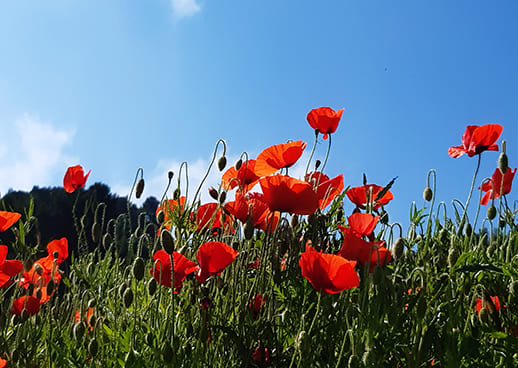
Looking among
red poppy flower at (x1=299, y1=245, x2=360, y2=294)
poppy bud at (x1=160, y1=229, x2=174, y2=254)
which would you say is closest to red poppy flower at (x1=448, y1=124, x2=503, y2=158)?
red poppy flower at (x1=299, y1=245, x2=360, y2=294)

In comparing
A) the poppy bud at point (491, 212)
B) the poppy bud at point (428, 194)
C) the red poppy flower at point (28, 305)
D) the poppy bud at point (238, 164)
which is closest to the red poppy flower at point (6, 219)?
the red poppy flower at point (28, 305)

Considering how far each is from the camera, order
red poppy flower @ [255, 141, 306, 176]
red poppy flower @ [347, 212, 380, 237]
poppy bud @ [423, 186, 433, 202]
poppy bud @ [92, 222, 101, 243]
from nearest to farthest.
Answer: red poppy flower @ [347, 212, 380, 237], red poppy flower @ [255, 141, 306, 176], poppy bud @ [423, 186, 433, 202], poppy bud @ [92, 222, 101, 243]

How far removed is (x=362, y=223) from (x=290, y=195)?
0.83ft

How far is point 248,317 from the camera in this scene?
183cm

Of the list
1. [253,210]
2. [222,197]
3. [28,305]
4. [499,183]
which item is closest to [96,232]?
[28,305]

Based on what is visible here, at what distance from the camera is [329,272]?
1.63m

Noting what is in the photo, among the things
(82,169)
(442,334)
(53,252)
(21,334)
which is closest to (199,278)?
(442,334)

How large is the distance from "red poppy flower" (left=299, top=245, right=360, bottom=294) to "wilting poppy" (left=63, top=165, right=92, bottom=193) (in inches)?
87.1

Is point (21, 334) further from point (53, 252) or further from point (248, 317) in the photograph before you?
point (248, 317)

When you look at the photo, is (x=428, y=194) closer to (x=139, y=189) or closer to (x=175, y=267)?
(x=175, y=267)

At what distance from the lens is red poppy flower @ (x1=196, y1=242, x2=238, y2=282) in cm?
180

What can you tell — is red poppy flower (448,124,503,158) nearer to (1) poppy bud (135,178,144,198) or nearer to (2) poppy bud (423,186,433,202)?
(2) poppy bud (423,186,433,202)

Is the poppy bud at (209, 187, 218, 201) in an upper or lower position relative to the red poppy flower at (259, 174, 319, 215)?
upper

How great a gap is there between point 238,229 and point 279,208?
0.50 meters
